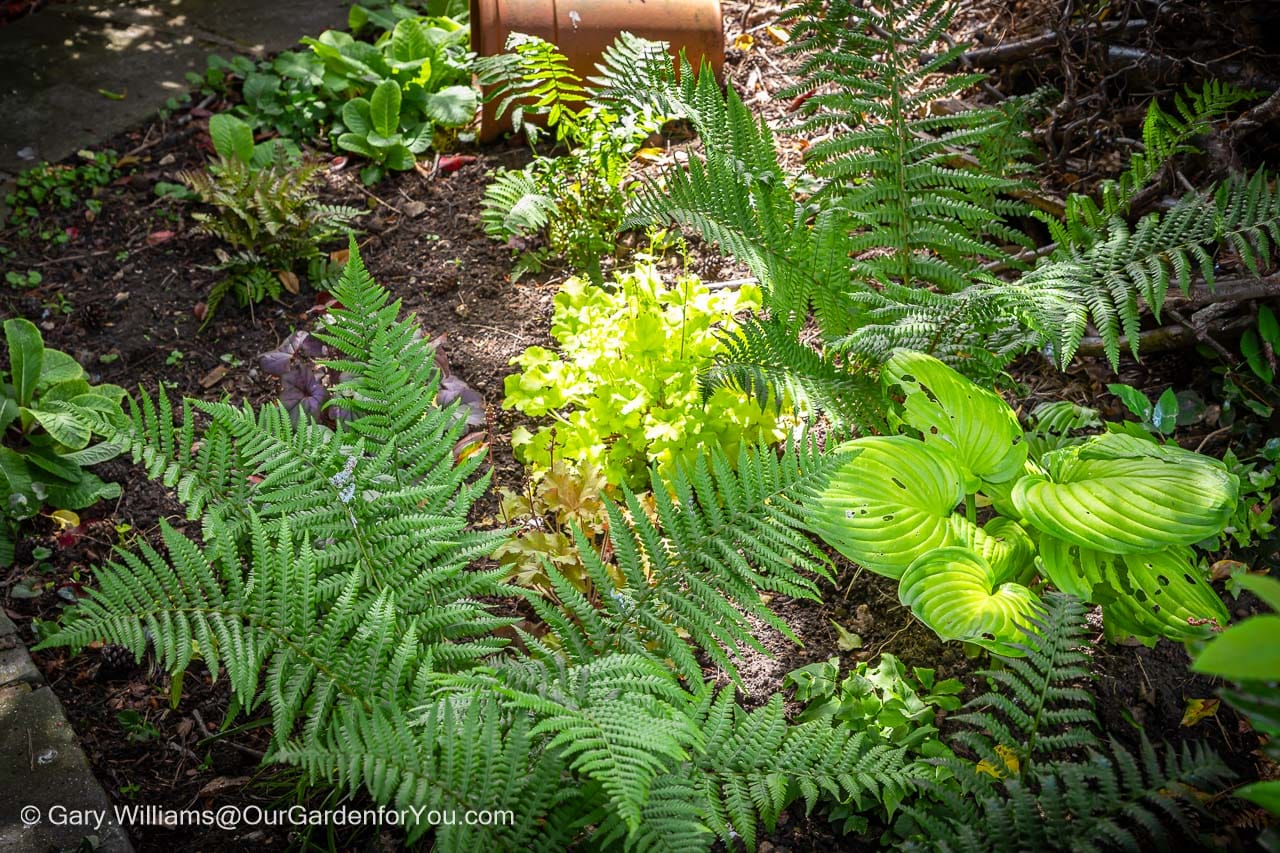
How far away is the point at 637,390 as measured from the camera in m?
2.39

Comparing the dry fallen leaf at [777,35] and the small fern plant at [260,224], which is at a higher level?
the dry fallen leaf at [777,35]

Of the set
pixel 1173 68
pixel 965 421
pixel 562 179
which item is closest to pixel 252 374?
pixel 562 179

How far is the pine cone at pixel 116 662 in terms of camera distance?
2258 millimetres

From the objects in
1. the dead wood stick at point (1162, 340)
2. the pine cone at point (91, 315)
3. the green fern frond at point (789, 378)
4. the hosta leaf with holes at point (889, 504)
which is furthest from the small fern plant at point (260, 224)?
the dead wood stick at point (1162, 340)

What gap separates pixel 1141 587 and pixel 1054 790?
0.57 meters

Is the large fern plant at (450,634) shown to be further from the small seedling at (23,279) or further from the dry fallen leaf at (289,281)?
the small seedling at (23,279)

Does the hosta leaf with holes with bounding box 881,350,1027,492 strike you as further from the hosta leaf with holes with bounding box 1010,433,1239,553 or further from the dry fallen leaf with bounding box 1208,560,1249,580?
the dry fallen leaf with bounding box 1208,560,1249,580

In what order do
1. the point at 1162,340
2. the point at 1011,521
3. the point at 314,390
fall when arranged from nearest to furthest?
the point at 1011,521 → the point at 314,390 → the point at 1162,340

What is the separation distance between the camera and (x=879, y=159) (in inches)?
96.7

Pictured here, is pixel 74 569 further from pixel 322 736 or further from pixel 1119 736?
pixel 1119 736

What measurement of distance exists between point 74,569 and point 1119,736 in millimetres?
2598

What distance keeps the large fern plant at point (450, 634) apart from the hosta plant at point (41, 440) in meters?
0.75

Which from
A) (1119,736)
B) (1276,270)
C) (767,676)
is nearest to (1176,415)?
(1276,270)

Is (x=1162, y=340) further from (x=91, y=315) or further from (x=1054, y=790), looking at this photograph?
(x=91, y=315)
